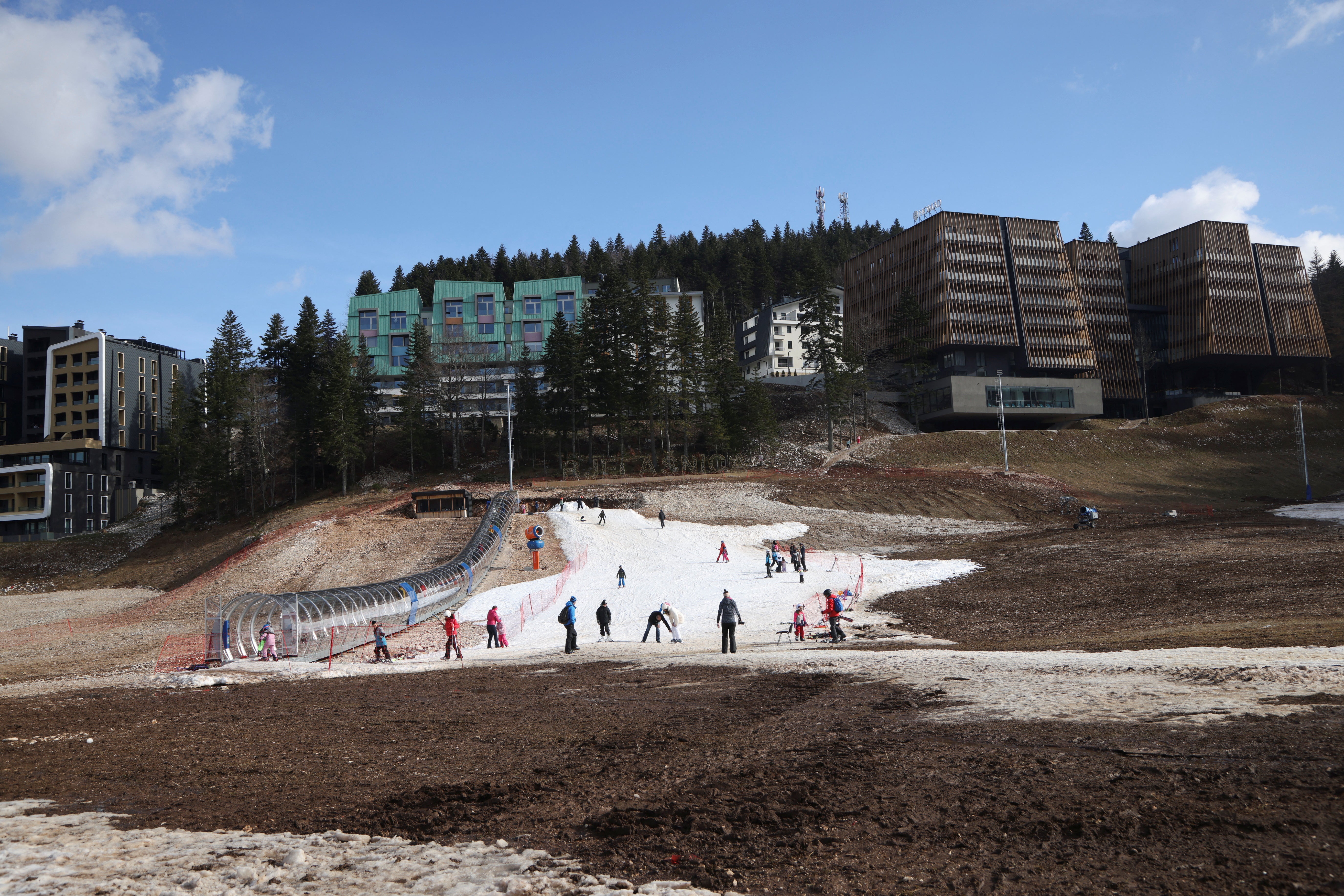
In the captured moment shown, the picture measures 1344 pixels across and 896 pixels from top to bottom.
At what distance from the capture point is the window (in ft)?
317

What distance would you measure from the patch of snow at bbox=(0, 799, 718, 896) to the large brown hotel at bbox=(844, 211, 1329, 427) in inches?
3691

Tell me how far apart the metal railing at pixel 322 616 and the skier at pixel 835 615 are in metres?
13.9

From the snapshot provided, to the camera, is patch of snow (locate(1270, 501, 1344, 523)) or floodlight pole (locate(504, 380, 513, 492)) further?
floodlight pole (locate(504, 380, 513, 492))

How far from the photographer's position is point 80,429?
97875mm

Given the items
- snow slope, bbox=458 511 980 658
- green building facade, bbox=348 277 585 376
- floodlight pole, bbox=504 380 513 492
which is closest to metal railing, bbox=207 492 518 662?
snow slope, bbox=458 511 980 658

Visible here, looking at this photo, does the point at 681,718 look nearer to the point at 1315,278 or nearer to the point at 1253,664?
the point at 1253,664

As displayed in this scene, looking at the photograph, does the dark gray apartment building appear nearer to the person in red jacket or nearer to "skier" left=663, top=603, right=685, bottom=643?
the person in red jacket

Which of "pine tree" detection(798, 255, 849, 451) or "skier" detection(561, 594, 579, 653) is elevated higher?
"pine tree" detection(798, 255, 849, 451)

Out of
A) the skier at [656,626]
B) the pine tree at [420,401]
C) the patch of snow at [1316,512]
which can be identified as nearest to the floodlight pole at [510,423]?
the pine tree at [420,401]

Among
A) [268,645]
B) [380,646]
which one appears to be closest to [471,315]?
[268,645]

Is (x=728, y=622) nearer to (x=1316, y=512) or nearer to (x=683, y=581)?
(x=683, y=581)

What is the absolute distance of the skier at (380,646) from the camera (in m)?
22.8

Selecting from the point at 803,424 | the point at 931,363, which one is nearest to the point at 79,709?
the point at 803,424

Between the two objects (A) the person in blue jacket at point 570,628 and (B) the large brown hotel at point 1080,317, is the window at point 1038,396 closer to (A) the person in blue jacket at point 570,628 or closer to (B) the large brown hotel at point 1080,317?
(B) the large brown hotel at point 1080,317
